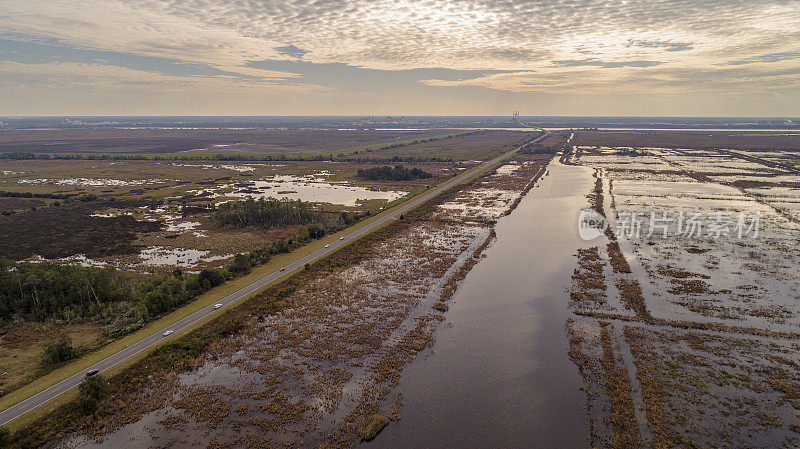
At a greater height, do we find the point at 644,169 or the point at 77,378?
the point at 644,169

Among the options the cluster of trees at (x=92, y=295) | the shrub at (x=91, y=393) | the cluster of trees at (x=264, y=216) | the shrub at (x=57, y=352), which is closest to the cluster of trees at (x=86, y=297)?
the cluster of trees at (x=92, y=295)

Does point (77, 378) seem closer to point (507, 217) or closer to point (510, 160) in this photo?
point (507, 217)

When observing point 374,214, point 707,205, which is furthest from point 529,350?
point 707,205

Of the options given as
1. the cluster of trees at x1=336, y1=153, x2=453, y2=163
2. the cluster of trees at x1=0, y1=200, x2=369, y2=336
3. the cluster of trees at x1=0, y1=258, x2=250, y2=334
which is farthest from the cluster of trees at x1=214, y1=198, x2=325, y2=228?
the cluster of trees at x1=336, y1=153, x2=453, y2=163
